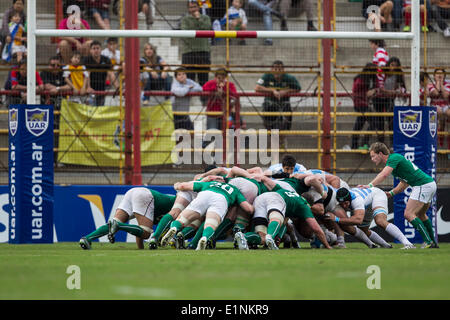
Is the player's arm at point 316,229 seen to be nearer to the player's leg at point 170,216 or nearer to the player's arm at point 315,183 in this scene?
Result: the player's arm at point 315,183

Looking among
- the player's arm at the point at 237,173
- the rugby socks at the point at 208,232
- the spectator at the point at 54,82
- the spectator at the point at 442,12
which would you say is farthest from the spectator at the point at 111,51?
the rugby socks at the point at 208,232

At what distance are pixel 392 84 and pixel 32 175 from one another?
869cm

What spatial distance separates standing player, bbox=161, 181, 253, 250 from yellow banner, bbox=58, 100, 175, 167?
454 cm

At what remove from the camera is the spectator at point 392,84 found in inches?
728

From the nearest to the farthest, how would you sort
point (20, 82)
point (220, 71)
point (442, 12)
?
point (220, 71) < point (20, 82) < point (442, 12)

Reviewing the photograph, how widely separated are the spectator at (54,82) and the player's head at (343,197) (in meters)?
6.97

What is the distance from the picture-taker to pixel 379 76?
61.4 feet

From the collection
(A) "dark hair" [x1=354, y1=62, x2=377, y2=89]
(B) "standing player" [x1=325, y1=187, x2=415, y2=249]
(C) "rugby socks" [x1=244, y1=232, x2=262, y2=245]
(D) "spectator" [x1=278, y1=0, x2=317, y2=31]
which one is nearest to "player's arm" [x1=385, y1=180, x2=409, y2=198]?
(B) "standing player" [x1=325, y1=187, x2=415, y2=249]

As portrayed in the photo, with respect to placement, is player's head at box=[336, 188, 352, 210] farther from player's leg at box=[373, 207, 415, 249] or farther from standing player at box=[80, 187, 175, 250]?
standing player at box=[80, 187, 175, 250]

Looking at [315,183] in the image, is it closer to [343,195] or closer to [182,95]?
[343,195]

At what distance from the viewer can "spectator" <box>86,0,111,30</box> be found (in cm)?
1905

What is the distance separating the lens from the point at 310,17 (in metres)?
18.8

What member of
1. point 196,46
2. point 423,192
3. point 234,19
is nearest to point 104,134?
point 196,46
